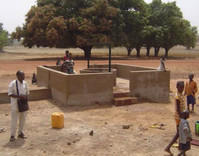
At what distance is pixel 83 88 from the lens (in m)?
9.40

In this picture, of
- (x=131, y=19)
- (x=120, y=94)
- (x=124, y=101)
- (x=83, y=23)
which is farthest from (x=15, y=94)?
(x=131, y=19)

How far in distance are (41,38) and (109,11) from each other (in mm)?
8174

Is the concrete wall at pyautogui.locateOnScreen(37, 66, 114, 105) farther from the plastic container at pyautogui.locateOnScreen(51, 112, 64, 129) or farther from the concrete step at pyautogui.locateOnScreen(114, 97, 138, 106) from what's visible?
the plastic container at pyautogui.locateOnScreen(51, 112, 64, 129)

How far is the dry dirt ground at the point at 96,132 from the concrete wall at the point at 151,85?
0.80 meters

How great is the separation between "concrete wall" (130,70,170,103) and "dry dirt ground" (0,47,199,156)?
797 mm

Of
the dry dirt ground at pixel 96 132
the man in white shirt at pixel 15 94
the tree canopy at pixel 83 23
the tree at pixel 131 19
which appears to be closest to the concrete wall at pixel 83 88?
the dry dirt ground at pixel 96 132

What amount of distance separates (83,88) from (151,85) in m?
2.77

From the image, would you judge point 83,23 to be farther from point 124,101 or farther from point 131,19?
point 124,101

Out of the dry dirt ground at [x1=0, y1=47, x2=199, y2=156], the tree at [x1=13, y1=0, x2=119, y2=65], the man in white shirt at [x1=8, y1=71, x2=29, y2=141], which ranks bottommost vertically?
the dry dirt ground at [x1=0, y1=47, x2=199, y2=156]

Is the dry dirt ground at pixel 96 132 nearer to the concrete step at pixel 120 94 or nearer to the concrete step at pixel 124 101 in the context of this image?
the concrete step at pixel 124 101

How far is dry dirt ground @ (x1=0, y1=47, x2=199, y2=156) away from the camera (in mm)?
5602

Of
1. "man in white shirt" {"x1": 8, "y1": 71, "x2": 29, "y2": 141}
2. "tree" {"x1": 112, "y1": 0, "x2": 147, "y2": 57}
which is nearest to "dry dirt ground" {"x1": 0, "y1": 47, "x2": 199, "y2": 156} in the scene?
"man in white shirt" {"x1": 8, "y1": 71, "x2": 29, "y2": 141}

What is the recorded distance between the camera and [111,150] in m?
5.62

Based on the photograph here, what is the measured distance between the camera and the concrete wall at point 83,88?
9219 mm
